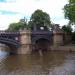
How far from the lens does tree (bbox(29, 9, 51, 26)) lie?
99625mm

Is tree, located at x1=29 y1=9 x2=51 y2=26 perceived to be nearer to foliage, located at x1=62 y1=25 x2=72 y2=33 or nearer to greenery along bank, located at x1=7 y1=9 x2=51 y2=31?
greenery along bank, located at x1=7 y1=9 x2=51 y2=31

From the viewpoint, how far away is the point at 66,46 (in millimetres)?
73875

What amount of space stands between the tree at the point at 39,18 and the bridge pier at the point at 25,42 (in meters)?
29.6

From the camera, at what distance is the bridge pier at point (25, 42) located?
68.4 metres

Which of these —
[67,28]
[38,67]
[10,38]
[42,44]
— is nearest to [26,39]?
[10,38]

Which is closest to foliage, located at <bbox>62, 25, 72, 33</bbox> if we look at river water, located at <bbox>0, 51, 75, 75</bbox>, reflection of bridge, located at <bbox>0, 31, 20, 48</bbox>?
reflection of bridge, located at <bbox>0, 31, 20, 48</bbox>

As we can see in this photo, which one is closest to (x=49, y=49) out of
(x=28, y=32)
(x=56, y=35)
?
(x=56, y=35)

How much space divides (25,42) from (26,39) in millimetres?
802

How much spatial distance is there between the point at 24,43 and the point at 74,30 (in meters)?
24.4

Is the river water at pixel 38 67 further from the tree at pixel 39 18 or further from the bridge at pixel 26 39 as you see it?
the tree at pixel 39 18

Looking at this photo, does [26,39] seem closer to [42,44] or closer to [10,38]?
[10,38]

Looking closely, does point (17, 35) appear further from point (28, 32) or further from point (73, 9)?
point (73, 9)

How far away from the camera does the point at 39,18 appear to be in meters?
100

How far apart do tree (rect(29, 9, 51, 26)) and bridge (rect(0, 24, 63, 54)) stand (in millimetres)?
22623
